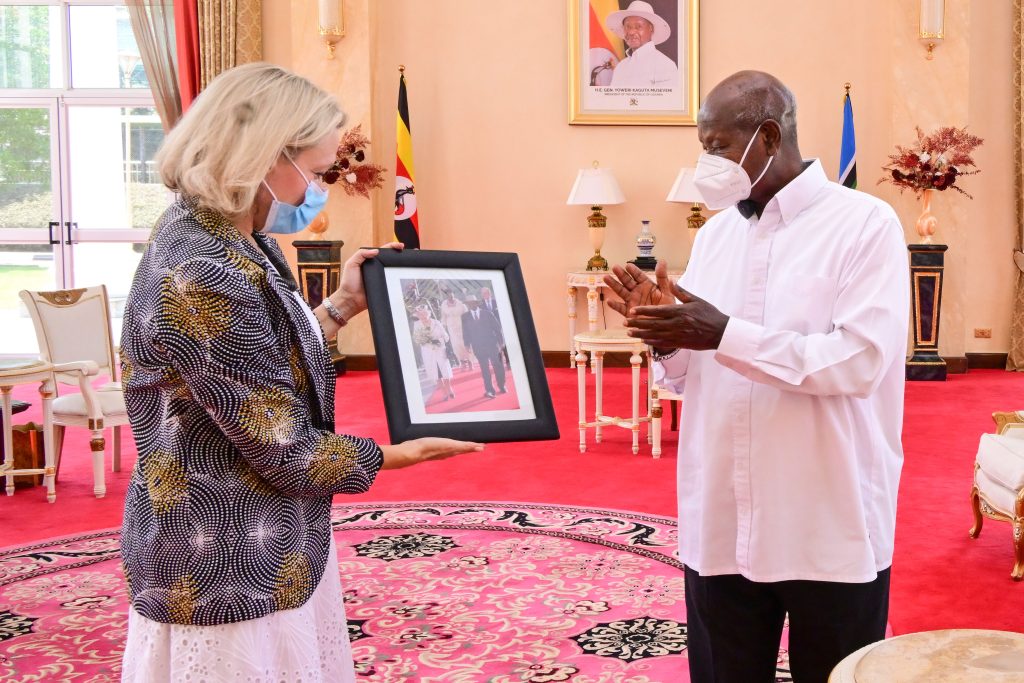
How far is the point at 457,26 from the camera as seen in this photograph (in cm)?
1035

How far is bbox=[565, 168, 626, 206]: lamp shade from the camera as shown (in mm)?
9852

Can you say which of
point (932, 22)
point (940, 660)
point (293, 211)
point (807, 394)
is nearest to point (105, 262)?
point (932, 22)

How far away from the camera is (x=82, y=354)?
6.73 metres

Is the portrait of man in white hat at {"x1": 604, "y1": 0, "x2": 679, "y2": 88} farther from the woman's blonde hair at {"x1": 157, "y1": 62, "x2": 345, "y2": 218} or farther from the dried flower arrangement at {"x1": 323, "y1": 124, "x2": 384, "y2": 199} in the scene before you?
the woman's blonde hair at {"x1": 157, "y1": 62, "x2": 345, "y2": 218}

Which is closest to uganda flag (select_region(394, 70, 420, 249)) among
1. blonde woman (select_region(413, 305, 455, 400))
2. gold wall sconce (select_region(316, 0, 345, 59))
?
gold wall sconce (select_region(316, 0, 345, 59))

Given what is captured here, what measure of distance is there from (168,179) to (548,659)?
7.57 feet

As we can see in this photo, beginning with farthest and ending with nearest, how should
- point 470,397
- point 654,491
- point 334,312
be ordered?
point 654,491 < point 334,312 < point 470,397

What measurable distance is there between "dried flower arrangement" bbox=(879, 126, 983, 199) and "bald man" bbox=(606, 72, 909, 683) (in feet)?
26.2

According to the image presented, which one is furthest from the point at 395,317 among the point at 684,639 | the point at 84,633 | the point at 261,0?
the point at 261,0

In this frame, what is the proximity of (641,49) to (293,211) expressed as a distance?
8811 millimetres

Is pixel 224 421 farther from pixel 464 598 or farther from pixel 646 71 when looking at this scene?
pixel 646 71

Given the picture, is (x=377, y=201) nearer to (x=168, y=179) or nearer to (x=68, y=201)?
(x=68, y=201)

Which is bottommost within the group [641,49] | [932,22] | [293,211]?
[293,211]

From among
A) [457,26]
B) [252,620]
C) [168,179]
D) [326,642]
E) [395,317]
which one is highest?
[457,26]
